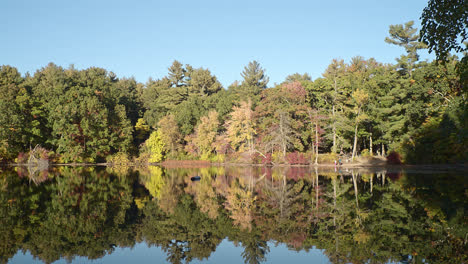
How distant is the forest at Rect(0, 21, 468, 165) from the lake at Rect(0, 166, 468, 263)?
18.9 meters

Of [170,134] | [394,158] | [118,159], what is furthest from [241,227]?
[170,134]

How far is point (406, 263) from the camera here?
7.85m

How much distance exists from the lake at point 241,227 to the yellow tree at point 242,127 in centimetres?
3028

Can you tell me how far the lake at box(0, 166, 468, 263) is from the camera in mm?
8828

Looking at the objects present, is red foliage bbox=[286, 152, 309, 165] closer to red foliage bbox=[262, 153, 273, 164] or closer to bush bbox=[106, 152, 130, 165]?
red foliage bbox=[262, 153, 273, 164]

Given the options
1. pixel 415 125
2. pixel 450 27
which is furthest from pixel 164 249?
pixel 415 125

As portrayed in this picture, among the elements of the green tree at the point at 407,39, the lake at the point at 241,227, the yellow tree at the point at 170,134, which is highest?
the green tree at the point at 407,39

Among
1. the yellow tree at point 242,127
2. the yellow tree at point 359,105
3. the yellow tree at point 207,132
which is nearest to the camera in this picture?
the yellow tree at point 359,105

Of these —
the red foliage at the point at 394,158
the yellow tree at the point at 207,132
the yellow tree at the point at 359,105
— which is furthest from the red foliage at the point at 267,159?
the red foliage at the point at 394,158

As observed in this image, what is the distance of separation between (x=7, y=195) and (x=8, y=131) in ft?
109

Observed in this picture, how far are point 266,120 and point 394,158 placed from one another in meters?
15.7

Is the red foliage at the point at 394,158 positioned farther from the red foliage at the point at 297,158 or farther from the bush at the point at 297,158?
the red foliage at the point at 297,158

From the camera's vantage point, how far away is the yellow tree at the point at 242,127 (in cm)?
4884

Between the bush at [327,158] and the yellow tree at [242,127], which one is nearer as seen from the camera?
the bush at [327,158]
